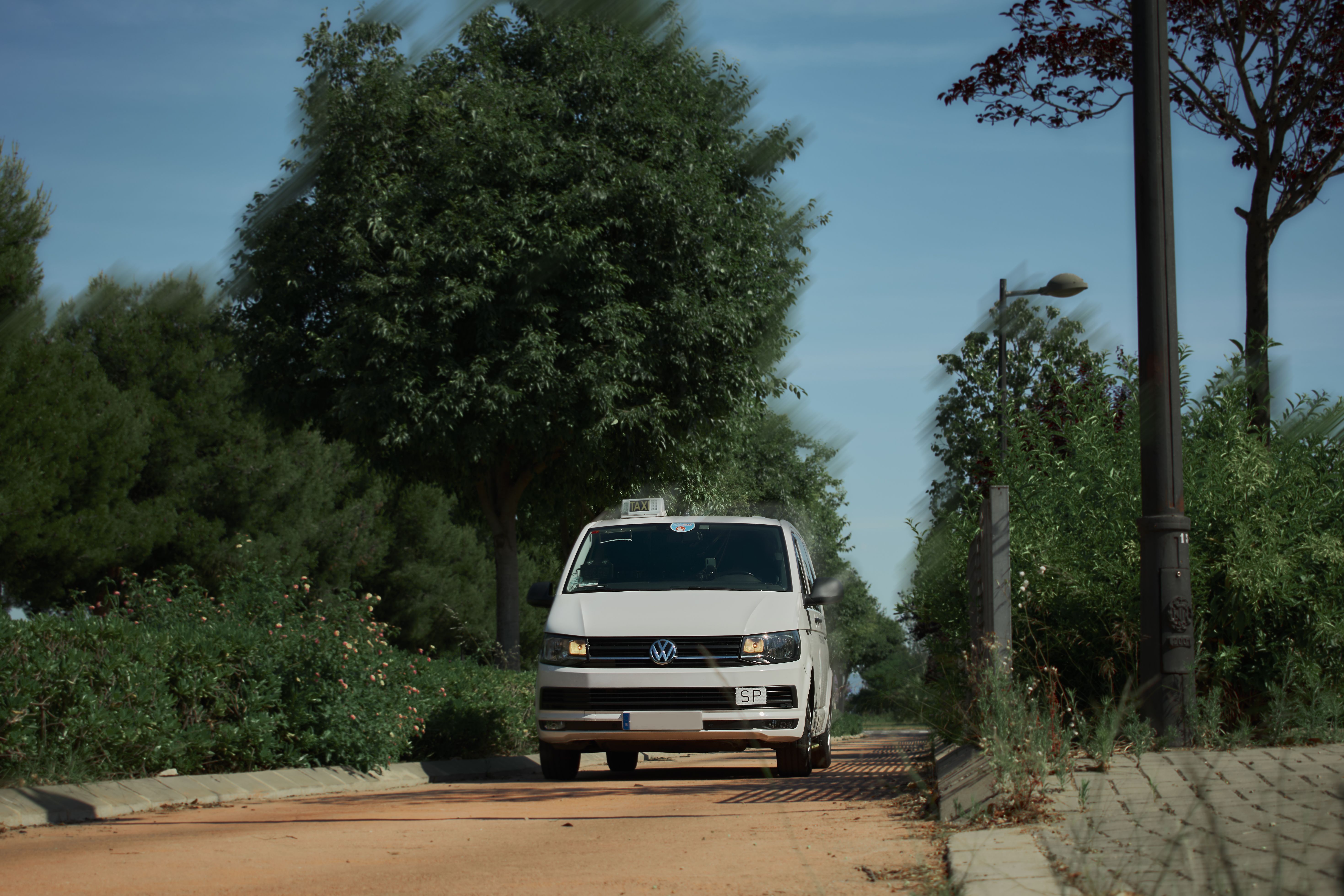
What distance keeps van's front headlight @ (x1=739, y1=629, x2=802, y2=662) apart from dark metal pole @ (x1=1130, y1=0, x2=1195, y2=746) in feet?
8.69

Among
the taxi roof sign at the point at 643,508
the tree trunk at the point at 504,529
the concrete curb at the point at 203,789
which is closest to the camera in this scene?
the concrete curb at the point at 203,789

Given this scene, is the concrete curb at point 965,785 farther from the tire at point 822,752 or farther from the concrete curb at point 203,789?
the concrete curb at point 203,789

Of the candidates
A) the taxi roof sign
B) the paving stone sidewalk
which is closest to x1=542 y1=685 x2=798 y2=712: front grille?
the taxi roof sign

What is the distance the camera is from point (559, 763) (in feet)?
32.4

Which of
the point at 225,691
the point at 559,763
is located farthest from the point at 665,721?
the point at 225,691

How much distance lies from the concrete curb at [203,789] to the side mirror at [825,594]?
362 centimetres

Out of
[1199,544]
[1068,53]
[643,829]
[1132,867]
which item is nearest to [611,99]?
[1068,53]

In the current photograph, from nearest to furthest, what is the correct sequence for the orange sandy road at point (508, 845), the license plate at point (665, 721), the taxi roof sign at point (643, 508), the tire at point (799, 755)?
the orange sandy road at point (508, 845)
the license plate at point (665, 721)
the tire at point (799, 755)
the taxi roof sign at point (643, 508)

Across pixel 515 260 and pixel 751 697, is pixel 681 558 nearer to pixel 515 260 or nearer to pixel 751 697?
pixel 751 697

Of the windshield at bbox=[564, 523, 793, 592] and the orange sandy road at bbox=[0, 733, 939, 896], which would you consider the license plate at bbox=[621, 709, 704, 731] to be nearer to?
the orange sandy road at bbox=[0, 733, 939, 896]

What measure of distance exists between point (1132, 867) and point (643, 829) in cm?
303

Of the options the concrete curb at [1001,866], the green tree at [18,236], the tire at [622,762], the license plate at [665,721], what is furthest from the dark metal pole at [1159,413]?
the green tree at [18,236]

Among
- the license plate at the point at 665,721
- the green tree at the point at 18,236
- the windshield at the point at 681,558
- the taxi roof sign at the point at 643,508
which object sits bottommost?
the license plate at the point at 665,721

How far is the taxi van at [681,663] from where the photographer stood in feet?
29.5
